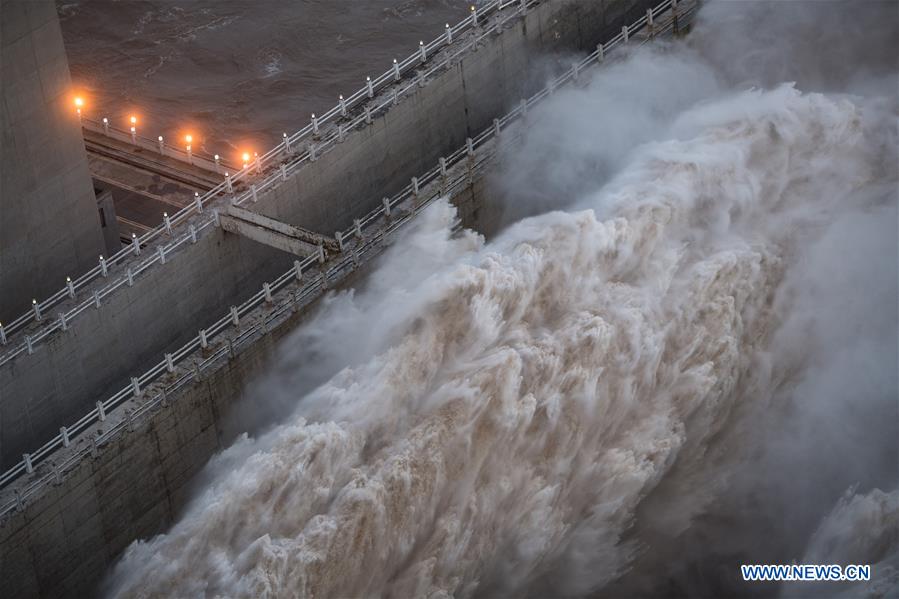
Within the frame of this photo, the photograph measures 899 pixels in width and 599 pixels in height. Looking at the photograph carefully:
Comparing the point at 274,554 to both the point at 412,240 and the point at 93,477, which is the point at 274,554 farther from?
the point at 412,240

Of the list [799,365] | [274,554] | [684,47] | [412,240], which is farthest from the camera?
[684,47]

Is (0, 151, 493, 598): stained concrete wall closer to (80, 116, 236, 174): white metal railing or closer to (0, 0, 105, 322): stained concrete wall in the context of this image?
(0, 0, 105, 322): stained concrete wall

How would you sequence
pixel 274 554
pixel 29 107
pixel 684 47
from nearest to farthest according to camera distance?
pixel 274 554
pixel 29 107
pixel 684 47

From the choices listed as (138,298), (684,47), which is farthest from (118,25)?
(138,298)

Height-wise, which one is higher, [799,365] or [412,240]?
[412,240]

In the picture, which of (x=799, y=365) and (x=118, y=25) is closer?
(x=799, y=365)

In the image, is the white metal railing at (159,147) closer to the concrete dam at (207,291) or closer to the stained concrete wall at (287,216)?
the concrete dam at (207,291)

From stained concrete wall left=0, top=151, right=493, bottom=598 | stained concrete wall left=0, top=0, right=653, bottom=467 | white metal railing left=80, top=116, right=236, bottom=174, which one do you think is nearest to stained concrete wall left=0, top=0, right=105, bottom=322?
stained concrete wall left=0, top=0, right=653, bottom=467
